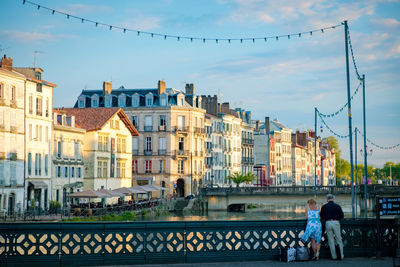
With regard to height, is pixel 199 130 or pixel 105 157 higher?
pixel 199 130

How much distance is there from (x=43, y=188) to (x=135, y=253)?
153 feet

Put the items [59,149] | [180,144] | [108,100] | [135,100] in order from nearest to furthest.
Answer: [59,149], [108,100], [135,100], [180,144]

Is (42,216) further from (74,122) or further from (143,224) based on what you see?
(143,224)

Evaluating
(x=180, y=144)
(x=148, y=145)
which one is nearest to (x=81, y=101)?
(x=148, y=145)

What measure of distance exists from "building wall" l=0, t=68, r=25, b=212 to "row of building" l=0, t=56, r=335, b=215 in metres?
0.08

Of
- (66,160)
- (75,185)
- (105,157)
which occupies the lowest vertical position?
(75,185)

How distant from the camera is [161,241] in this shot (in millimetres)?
19500

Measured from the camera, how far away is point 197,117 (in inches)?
3922

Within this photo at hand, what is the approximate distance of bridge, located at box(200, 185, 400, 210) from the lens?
75125 mm

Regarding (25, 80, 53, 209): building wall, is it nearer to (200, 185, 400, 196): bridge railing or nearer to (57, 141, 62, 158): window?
(57, 141, 62, 158): window

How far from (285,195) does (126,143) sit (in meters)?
19.8

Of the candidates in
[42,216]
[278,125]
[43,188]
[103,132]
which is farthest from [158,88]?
[278,125]

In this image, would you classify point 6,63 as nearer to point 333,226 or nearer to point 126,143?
point 126,143

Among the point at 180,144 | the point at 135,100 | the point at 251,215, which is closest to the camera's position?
the point at 251,215
